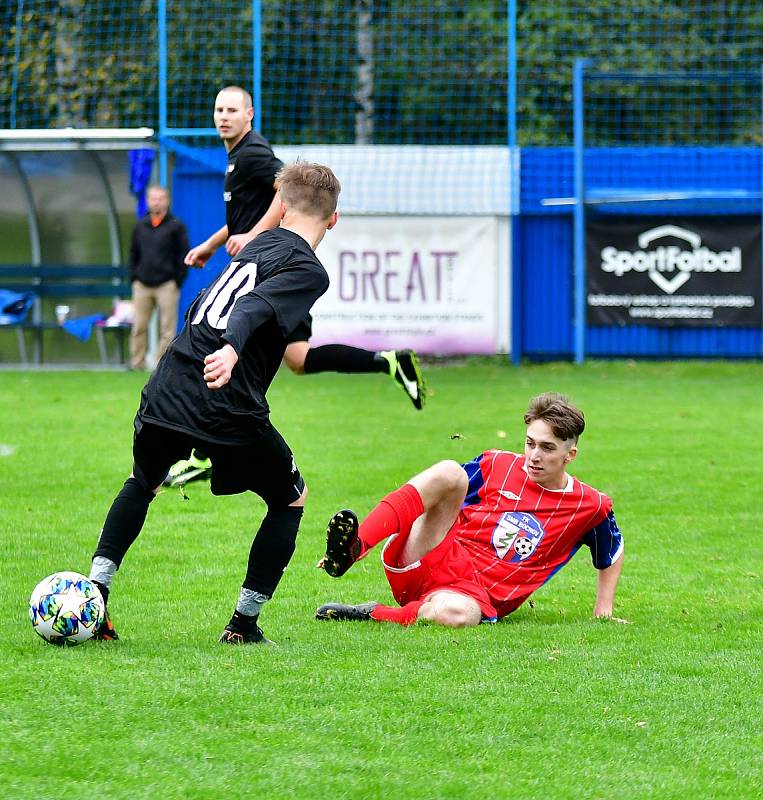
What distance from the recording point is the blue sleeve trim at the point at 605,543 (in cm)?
571

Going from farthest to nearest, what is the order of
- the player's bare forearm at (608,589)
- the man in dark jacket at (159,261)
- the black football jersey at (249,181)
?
1. the man in dark jacket at (159,261)
2. the black football jersey at (249,181)
3. the player's bare forearm at (608,589)

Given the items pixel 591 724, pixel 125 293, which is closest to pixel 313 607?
pixel 591 724

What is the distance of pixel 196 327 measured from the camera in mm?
4859

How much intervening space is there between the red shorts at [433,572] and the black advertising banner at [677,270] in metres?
14.1

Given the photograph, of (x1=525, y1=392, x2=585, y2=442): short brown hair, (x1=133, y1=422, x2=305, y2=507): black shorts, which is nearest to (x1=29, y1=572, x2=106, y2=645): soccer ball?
(x1=133, y1=422, x2=305, y2=507): black shorts

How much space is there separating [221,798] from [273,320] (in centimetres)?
175

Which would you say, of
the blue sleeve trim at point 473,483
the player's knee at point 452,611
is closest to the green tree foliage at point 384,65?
the blue sleeve trim at point 473,483

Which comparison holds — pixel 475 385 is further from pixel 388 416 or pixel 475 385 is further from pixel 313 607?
pixel 313 607

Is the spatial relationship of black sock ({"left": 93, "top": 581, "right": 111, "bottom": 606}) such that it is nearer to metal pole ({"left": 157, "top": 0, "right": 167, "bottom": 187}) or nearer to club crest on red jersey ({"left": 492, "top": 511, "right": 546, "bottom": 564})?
club crest on red jersey ({"left": 492, "top": 511, "right": 546, "bottom": 564})

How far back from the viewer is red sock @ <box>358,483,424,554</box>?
5.16 meters

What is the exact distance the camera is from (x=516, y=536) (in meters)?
5.69

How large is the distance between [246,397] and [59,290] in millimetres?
15015

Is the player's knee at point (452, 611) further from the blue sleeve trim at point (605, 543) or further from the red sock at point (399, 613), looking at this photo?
the blue sleeve trim at point (605, 543)

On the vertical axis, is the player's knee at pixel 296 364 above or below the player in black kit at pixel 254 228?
below
